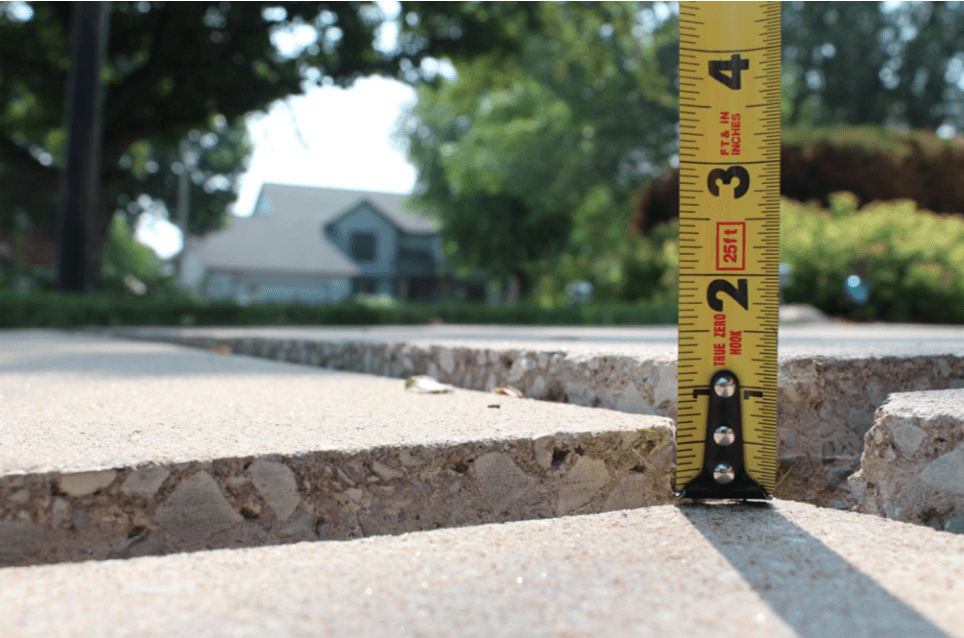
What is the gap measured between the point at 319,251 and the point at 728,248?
104ft

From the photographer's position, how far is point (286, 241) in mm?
31688

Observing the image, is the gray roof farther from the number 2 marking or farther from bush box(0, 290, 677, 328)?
the number 2 marking

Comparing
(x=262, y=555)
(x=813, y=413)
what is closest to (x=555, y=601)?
(x=262, y=555)

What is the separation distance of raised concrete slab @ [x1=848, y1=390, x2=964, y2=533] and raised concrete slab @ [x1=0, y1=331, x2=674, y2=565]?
383mm

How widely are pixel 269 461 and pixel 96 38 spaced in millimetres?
8981

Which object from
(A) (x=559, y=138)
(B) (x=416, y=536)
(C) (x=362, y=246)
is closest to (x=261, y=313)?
(B) (x=416, y=536)

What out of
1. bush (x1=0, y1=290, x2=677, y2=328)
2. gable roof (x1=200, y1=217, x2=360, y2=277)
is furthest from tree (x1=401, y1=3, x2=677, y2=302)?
gable roof (x1=200, y1=217, x2=360, y2=277)

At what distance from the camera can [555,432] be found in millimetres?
1403

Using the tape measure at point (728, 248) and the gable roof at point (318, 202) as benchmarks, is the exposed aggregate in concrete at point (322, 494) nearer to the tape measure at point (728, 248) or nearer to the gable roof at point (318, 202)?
the tape measure at point (728, 248)

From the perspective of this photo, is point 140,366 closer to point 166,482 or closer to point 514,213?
point 166,482

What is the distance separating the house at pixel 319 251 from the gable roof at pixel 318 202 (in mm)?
54

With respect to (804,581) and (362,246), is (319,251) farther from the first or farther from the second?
(804,581)

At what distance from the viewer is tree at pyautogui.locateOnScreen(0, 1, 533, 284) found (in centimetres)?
1079

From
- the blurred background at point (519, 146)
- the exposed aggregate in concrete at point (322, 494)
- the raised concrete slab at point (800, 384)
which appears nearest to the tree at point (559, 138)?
the blurred background at point (519, 146)
